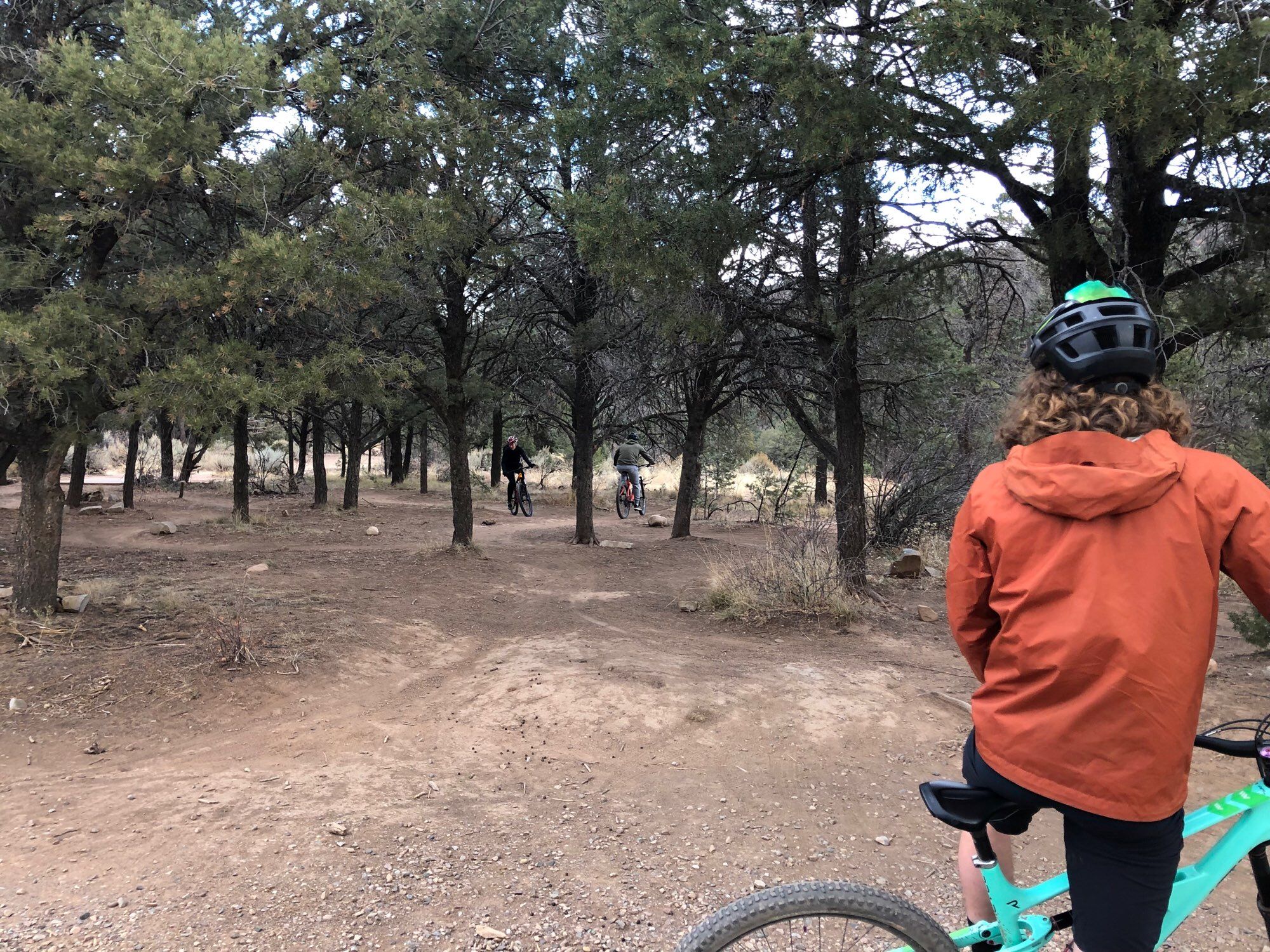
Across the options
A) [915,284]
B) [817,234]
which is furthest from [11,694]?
[817,234]

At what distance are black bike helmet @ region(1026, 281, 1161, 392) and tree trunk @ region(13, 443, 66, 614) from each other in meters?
7.28

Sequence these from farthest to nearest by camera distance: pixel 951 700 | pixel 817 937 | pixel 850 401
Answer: pixel 850 401 → pixel 951 700 → pixel 817 937

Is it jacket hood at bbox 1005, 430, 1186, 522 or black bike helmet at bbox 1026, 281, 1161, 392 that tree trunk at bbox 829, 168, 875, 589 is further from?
jacket hood at bbox 1005, 430, 1186, 522

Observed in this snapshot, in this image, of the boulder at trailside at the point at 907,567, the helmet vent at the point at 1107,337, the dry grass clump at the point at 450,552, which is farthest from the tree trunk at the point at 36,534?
the boulder at trailside at the point at 907,567

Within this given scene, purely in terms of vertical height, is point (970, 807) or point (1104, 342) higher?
point (1104, 342)

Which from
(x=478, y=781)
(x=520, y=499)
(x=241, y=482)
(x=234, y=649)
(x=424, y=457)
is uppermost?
(x=424, y=457)

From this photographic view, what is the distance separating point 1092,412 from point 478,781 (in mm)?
3623

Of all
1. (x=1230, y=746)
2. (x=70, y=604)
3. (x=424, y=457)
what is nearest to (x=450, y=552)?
(x=70, y=604)

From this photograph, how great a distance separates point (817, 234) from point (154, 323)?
268 inches

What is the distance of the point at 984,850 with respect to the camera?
1.78 meters

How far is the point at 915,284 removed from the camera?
7.24 meters

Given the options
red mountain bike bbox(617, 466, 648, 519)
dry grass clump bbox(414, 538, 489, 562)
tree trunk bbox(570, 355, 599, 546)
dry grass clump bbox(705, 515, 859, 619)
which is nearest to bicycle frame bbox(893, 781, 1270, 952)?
dry grass clump bbox(705, 515, 859, 619)

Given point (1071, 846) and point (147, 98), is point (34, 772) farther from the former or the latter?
point (1071, 846)

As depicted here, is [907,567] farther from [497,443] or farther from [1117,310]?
[497,443]
